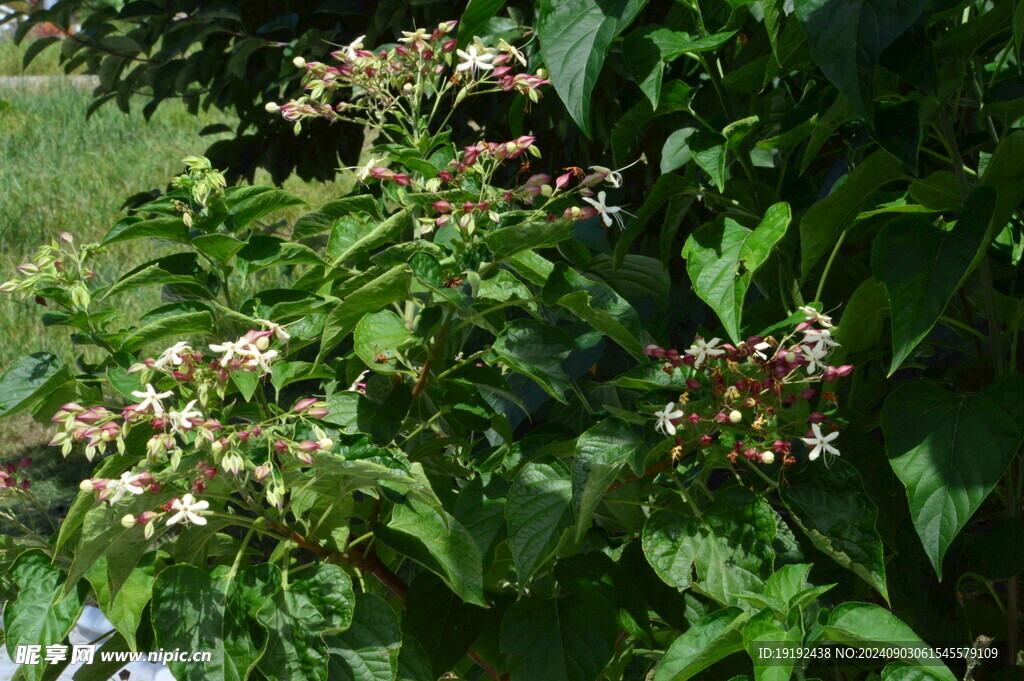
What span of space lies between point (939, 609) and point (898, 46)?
2.45ft

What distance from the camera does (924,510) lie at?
3.65 feet

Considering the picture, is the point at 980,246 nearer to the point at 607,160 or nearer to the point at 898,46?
the point at 898,46

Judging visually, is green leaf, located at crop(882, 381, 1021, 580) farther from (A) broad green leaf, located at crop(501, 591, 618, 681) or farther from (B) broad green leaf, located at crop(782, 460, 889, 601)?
(A) broad green leaf, located at crop(501, 591, 618, 681)

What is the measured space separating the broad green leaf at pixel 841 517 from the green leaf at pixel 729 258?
0.21m

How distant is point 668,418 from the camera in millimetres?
1130

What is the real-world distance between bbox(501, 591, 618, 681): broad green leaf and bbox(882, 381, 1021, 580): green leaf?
38 cm

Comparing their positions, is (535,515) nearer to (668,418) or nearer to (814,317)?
(668,418)

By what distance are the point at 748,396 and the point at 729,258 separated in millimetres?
182

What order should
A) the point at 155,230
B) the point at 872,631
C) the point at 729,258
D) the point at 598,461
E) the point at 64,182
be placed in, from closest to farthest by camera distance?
the point at 872,631 → the point at 598,461 → the point at 729,258 → the point at 155,230 → the point at 64,182

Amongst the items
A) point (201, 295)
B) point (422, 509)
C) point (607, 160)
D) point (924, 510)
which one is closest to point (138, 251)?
point (607, 160)

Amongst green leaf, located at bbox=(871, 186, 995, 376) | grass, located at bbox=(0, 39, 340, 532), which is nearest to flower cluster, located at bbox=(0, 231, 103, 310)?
green leaf, located at bbox=(871, 186, 995, 376)

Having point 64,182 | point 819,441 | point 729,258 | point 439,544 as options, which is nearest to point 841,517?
point 819,441

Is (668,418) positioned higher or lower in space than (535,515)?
higher

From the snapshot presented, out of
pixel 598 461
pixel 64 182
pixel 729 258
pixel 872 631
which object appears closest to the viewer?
pixel 872 631
